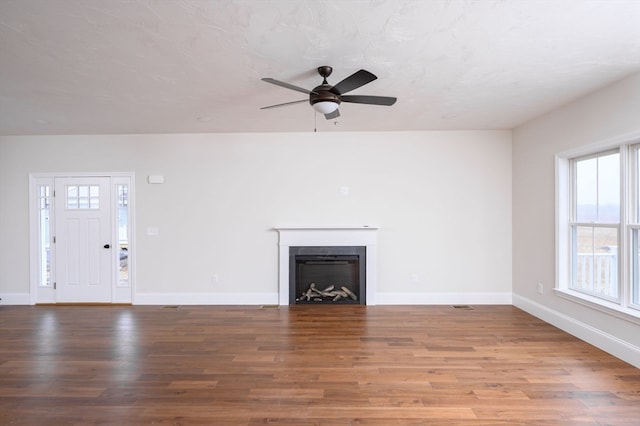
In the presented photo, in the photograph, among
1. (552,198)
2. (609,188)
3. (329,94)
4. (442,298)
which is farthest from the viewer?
(442,298)

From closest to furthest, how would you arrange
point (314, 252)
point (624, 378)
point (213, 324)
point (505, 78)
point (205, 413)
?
point (205, 413) → point (624, 378) → point (505, 78) → point (213, 324) → point (314, 252)

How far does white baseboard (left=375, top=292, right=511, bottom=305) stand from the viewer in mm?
4770

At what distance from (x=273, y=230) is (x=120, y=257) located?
2336 millimetres

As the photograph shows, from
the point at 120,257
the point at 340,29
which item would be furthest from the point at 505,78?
the point at 120,257

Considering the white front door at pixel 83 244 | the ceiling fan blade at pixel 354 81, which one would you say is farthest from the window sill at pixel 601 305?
the white front door at pixel 83 244

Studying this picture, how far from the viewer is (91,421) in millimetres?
2131

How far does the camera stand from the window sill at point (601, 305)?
2865 mm

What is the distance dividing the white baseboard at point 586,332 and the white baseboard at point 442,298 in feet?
1.04

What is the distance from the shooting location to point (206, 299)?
15.9 ft

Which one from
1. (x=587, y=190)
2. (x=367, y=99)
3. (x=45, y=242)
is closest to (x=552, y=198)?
(x=587, y=190)

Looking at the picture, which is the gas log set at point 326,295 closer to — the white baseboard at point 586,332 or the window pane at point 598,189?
the white baseboard at point 586,332

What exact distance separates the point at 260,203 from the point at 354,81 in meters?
A: 2.85

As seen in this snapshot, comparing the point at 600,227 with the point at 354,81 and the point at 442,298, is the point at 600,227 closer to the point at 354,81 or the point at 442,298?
the point at 442,298

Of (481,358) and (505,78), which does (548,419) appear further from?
(505,78)
